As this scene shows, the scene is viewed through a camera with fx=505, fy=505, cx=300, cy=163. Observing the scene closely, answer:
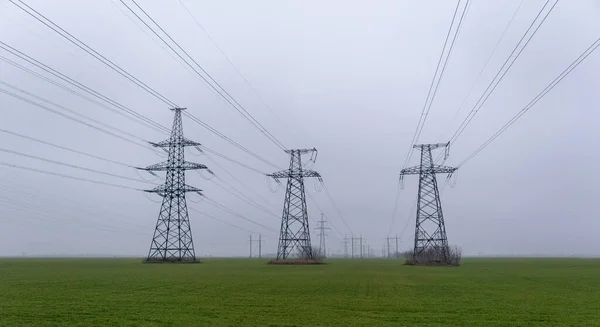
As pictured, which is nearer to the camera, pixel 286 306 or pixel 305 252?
pixel 286 306

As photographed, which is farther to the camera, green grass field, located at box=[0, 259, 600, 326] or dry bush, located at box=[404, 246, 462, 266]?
dry bush, located at box=[404, 246, 462, 266]

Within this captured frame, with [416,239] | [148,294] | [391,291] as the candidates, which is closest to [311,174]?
[416,239]

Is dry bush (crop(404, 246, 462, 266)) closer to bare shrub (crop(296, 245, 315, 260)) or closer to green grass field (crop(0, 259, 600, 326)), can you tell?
bare shrub (crop(296, 245, 315, 260))

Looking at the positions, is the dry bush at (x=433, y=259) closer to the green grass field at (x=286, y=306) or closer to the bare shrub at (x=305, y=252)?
the bare shrub at (x=305, y=252)

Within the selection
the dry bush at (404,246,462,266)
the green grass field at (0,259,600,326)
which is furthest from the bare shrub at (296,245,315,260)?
the green grass field at (0,259,600,326)

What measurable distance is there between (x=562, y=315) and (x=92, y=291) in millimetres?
21818

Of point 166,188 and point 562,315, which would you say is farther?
point 166,188

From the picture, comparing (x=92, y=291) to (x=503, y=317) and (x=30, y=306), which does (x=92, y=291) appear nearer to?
(x=30, y=306)

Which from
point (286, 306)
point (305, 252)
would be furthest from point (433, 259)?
point (286, 306)

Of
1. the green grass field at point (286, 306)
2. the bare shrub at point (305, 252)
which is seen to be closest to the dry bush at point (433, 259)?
the bare shrub at point (305, 252)

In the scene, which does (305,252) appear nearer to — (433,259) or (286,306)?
(433,259)

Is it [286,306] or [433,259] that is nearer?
[286,306]

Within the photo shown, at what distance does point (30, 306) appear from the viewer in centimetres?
1970

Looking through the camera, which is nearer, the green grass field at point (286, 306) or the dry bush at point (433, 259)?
the green grass field at point (286, 306)
